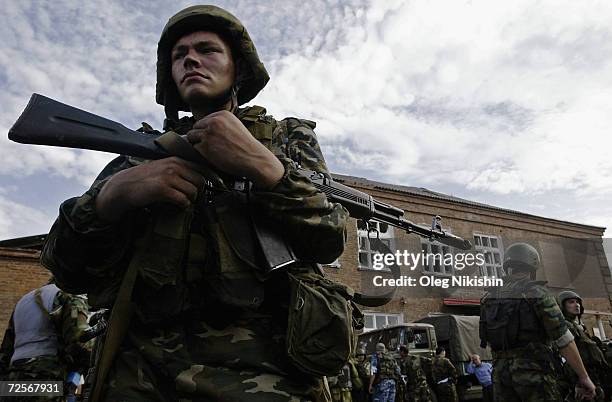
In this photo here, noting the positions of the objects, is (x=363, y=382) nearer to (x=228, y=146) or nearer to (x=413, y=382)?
(x=413, y=382)

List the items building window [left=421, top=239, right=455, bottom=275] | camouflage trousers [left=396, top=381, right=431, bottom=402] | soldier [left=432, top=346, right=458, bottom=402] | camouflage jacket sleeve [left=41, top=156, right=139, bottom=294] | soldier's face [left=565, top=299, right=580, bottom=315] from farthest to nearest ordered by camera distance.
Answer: building window [left=421, top=239, right=455, bottom=275] < soldier [left=432, top=346, right=458, bottom=402] < camouflage trousers [left=396, top=381, right=431, bottom=402] < soldier's face [left=565, top=299, right=580, bottom=315] < camouflage jacket sleeve [left=41, top=156, right=139, bottom=294]

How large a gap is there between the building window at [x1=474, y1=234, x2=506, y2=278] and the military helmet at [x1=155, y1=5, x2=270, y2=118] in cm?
1685

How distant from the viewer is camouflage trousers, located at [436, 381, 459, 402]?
34.7 ft

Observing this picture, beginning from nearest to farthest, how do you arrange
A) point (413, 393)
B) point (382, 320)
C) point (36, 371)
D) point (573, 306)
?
point (36, 371), point (573, 306), point (413, 393), point (382, 320)

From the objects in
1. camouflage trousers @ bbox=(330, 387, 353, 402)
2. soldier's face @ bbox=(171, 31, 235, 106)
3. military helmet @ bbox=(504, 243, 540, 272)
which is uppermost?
military helmet @ bbox=(504, 243, 540, 272)

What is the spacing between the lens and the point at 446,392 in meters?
10.6

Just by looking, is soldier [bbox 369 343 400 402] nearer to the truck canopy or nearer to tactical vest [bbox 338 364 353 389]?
tactical vest [bbox 338 364 353 389]

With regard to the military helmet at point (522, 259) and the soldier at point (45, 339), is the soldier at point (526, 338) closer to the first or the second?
the military helmet at point (522, 259)

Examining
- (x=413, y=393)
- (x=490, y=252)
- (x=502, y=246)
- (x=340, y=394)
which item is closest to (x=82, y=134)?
(x=340, y=394)

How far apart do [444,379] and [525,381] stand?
268 inches

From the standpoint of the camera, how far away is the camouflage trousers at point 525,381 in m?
4.18

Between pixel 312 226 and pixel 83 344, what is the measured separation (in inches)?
125

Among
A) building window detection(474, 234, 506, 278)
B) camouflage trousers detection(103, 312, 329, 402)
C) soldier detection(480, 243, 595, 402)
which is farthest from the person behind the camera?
building window detection(474, 234, 506, 278)

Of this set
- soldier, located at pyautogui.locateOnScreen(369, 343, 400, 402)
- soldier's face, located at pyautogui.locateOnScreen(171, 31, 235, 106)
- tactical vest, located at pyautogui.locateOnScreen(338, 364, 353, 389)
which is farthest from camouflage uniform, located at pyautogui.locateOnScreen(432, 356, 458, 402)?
soldier's face, located at pyautogui.locateOnScreen(171, 31, 235, 106)
